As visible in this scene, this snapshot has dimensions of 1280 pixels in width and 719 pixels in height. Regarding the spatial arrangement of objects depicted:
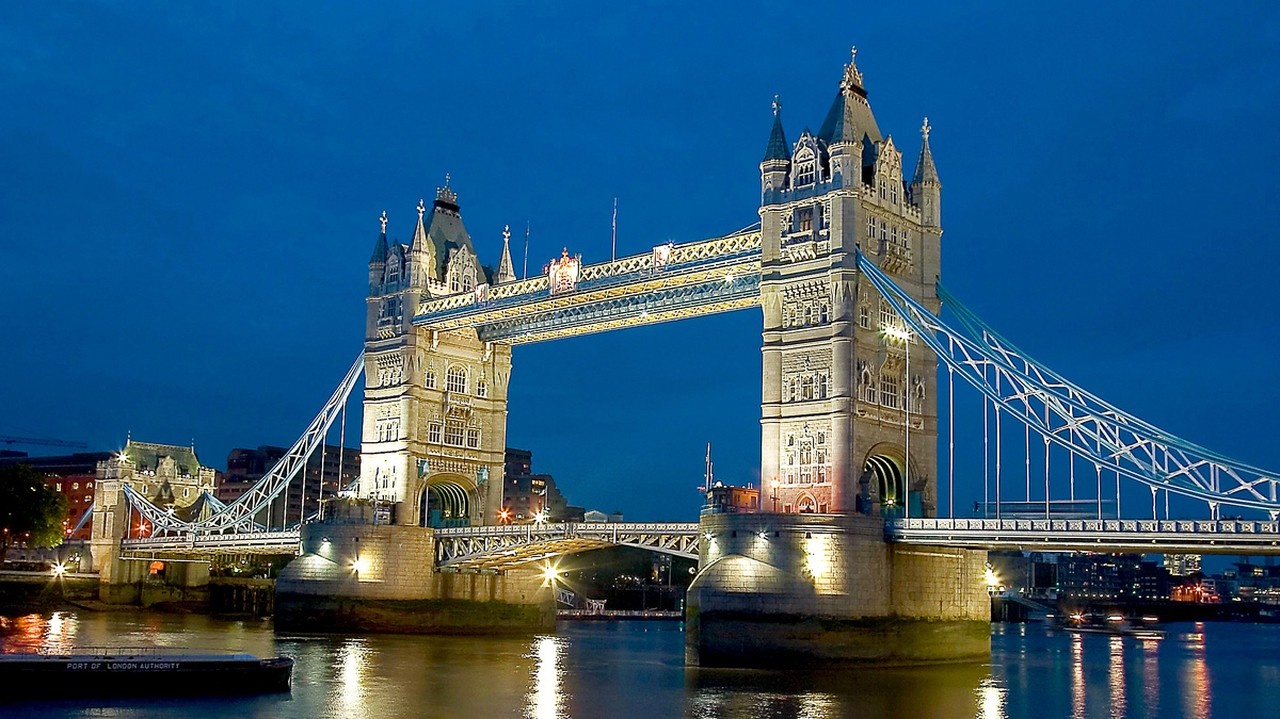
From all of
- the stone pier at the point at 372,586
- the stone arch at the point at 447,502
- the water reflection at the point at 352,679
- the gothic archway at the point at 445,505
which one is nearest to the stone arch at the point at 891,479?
the water reflection at the point at 352,679

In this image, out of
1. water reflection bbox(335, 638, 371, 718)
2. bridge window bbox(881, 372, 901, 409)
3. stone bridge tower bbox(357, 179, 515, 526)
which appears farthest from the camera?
stone bridge tower bbox(357, 179, 515, 526)

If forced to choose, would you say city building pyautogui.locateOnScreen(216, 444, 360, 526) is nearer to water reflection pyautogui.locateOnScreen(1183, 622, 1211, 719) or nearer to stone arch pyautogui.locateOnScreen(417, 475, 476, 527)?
stone arch pyautogui.locateOnScreen(417, 475, 476, 527)

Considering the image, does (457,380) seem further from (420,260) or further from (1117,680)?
(1117,680)

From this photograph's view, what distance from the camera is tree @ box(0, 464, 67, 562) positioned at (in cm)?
9300

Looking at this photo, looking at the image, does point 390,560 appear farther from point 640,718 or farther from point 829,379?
point 640,718

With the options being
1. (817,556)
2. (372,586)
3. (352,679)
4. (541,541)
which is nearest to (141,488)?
(372,586)

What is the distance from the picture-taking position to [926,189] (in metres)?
60.7

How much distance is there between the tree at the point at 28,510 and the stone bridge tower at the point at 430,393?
29871 mm

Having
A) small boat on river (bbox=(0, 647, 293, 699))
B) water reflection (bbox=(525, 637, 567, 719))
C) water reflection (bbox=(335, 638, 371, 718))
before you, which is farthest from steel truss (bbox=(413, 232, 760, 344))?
small boat on river (bbox=(0, 647, 293, 699))

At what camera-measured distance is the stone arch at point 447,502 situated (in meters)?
77.2

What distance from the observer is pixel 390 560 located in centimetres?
7194

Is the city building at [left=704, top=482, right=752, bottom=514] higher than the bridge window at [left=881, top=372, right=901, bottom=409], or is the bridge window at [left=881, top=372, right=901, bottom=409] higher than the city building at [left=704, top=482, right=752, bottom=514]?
the bridge window at [left=881, top=372, right=901, bottom=409]

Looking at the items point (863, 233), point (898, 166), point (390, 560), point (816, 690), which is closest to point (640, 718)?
point (816, 690)

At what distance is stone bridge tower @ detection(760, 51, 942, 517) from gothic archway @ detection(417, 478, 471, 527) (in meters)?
25.2
